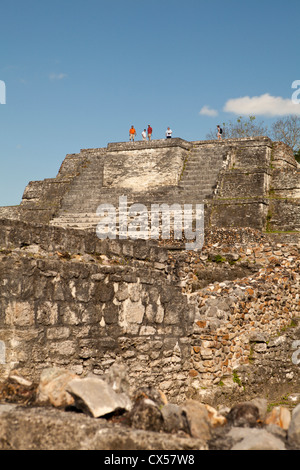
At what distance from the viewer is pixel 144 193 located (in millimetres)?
20219

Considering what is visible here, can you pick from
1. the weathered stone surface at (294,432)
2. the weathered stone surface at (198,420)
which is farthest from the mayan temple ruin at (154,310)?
the weathered stone surface at (294,432)

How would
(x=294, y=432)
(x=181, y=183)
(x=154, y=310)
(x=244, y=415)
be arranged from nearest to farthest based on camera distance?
(x=294, y=432), (x=244, y=415), (x=154, y=310), (x=181, y=183)

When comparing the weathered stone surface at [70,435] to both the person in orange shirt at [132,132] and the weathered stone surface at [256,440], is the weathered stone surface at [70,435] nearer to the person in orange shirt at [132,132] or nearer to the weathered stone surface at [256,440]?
the weathered stone surface at [256,440]

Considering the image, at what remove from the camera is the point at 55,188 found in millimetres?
22234

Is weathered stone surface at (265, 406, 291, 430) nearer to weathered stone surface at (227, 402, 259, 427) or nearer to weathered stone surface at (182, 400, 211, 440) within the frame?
weathered stone surface at (227, 402, 259, 427)

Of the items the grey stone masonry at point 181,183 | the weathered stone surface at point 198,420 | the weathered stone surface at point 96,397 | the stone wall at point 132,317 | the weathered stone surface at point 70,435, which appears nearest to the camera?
the weathered stone surface at point 70,435

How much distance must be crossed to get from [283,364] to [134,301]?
116 inches

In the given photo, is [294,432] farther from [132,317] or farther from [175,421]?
[132,317]

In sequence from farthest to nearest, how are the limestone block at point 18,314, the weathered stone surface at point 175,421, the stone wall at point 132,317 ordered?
the stone wall at point 132,317 → the limestone block at point 18,314 → the weathered stone surface at point 175,421

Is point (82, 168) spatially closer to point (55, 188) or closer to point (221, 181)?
point (55, 188)

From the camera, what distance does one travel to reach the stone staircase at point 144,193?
19.2 meters

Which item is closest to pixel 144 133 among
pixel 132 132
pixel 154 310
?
pixel 132 132

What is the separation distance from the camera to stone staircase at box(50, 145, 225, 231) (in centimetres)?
1917

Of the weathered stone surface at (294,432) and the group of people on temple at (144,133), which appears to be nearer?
the weathered stone surface at (294,432)
